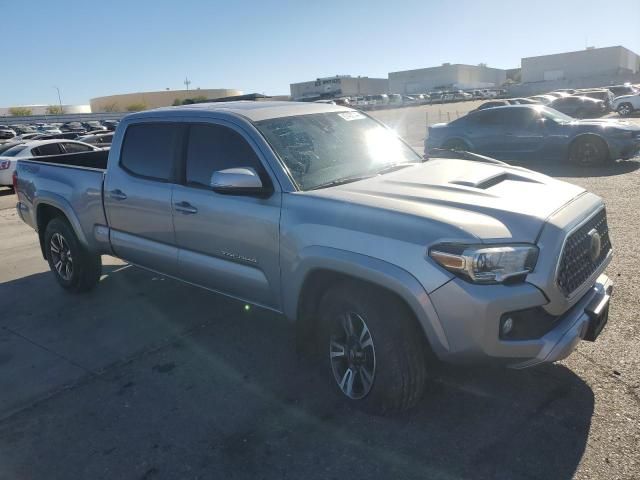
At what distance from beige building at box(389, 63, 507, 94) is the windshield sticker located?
117m

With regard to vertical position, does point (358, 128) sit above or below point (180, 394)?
above

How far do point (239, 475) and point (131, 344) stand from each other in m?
2.08

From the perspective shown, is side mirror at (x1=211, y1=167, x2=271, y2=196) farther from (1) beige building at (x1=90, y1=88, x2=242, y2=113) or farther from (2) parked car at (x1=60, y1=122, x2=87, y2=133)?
(1) beige building at (x1=90, y1=88, x2=242, y2=113)

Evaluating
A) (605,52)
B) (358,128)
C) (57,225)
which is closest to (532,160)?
(358,128)

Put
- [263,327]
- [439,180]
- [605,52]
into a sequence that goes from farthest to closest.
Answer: [605,52], [263,327], [439,180]

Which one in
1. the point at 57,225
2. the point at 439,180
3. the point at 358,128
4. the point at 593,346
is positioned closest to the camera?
the point at 439,180

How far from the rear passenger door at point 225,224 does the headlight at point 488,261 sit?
1.20 metres

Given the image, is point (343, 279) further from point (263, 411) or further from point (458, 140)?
point (458, 140)

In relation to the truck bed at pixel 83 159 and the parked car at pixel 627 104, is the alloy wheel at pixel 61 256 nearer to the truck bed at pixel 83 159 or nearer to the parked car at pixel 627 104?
the truck bed at pixel 83 159

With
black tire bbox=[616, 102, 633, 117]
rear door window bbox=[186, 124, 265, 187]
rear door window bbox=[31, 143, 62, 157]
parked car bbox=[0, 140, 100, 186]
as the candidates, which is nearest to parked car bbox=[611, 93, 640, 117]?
black tire bbox=[616, 102, 633, 117]

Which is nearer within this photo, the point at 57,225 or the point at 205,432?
the point at 205,432

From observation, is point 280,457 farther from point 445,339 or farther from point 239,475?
point 445,339

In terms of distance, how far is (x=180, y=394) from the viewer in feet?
12.1

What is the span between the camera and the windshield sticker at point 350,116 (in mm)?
4434
